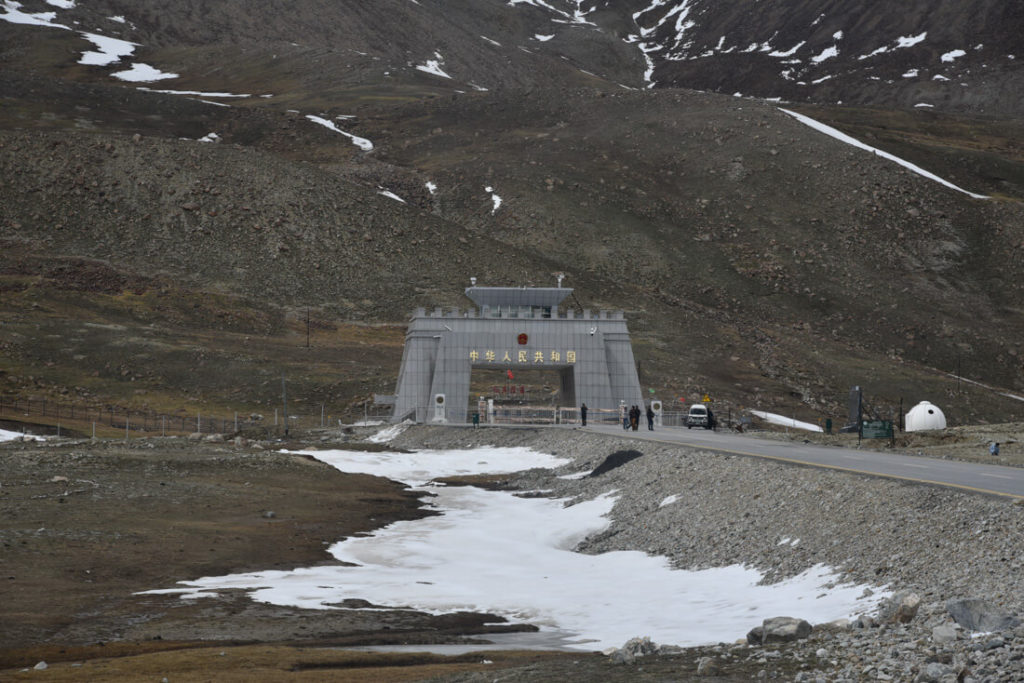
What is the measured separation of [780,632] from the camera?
46.1 feet

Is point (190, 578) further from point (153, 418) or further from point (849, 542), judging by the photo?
→ point (153, 418)

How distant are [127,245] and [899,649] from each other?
115067mm

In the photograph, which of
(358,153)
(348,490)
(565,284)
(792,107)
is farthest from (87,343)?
(792,107)

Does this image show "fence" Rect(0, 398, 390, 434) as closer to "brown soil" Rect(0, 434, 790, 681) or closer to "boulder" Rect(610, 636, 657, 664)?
"brown soil" Rect(0, 434, 790, 681)

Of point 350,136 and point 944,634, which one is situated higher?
point 350,136

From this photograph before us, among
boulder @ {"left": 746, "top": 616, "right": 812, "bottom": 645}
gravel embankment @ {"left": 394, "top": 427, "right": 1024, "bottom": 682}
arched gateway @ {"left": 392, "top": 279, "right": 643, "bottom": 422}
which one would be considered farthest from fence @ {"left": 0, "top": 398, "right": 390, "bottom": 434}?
boulder @ {"left": 746, "top": 616, "right": 812, "bottom": 645}

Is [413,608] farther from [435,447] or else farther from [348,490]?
[435,447]

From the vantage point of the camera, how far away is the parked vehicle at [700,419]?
206 ft

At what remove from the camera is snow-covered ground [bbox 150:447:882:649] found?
1698 centimetres

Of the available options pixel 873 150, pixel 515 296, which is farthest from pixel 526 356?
pixel 873 150

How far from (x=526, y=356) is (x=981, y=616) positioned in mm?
49155

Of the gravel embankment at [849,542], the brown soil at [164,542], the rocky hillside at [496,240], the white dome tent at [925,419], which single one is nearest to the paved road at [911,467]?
the gravel embankment at [849,542]

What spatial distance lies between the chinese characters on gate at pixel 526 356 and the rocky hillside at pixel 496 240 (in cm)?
2746

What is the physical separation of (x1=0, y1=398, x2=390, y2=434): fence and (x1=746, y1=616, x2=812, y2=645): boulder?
5773cm
